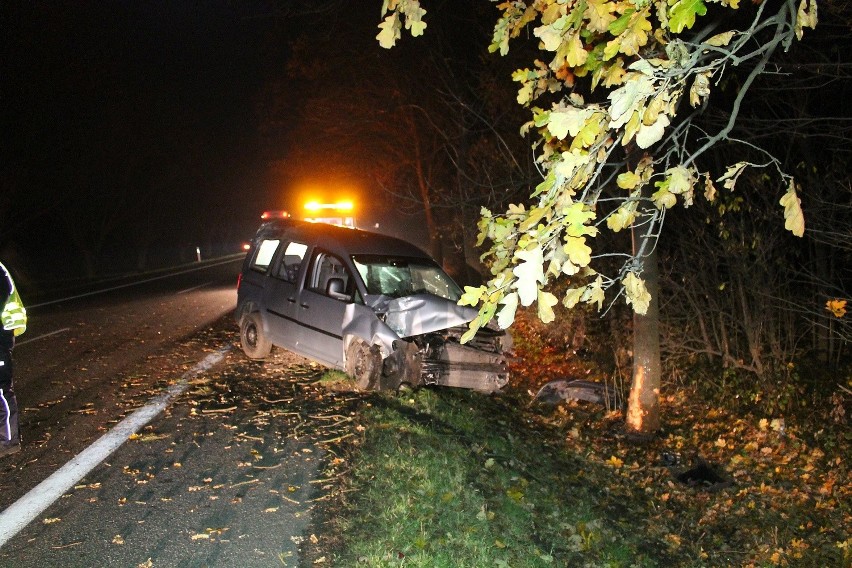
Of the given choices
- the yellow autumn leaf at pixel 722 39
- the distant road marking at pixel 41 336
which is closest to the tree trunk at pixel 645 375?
the yellow autumn leaf at pixel 722 39

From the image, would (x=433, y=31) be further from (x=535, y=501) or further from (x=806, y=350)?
(x=535, y=501)

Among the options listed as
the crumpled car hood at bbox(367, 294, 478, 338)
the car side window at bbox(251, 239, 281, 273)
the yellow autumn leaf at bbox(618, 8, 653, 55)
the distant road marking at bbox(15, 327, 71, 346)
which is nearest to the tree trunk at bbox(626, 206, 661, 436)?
the crumpled car hood at bbox(367, 294, 478, 338)

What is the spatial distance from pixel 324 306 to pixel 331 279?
0.46 meters

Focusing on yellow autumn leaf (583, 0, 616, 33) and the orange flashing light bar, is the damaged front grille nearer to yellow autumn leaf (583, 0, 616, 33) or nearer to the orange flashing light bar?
yellow autumn leaf (583, 0, 616, 33)

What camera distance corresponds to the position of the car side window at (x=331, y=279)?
7.86m

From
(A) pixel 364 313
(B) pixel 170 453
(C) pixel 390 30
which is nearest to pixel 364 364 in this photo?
(A) pixel 364 313

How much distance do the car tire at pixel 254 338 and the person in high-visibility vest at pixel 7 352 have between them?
389cm

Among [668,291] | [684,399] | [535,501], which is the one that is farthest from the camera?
[668,291]

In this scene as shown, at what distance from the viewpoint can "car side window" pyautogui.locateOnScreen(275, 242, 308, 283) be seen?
888 centimetres

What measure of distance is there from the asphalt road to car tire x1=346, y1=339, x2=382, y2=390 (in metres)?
0.47

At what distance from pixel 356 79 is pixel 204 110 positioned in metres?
16.1

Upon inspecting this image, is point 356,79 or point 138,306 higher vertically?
point 356,79

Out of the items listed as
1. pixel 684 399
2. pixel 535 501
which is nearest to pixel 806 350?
pixel 684 399

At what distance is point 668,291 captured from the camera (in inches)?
415
